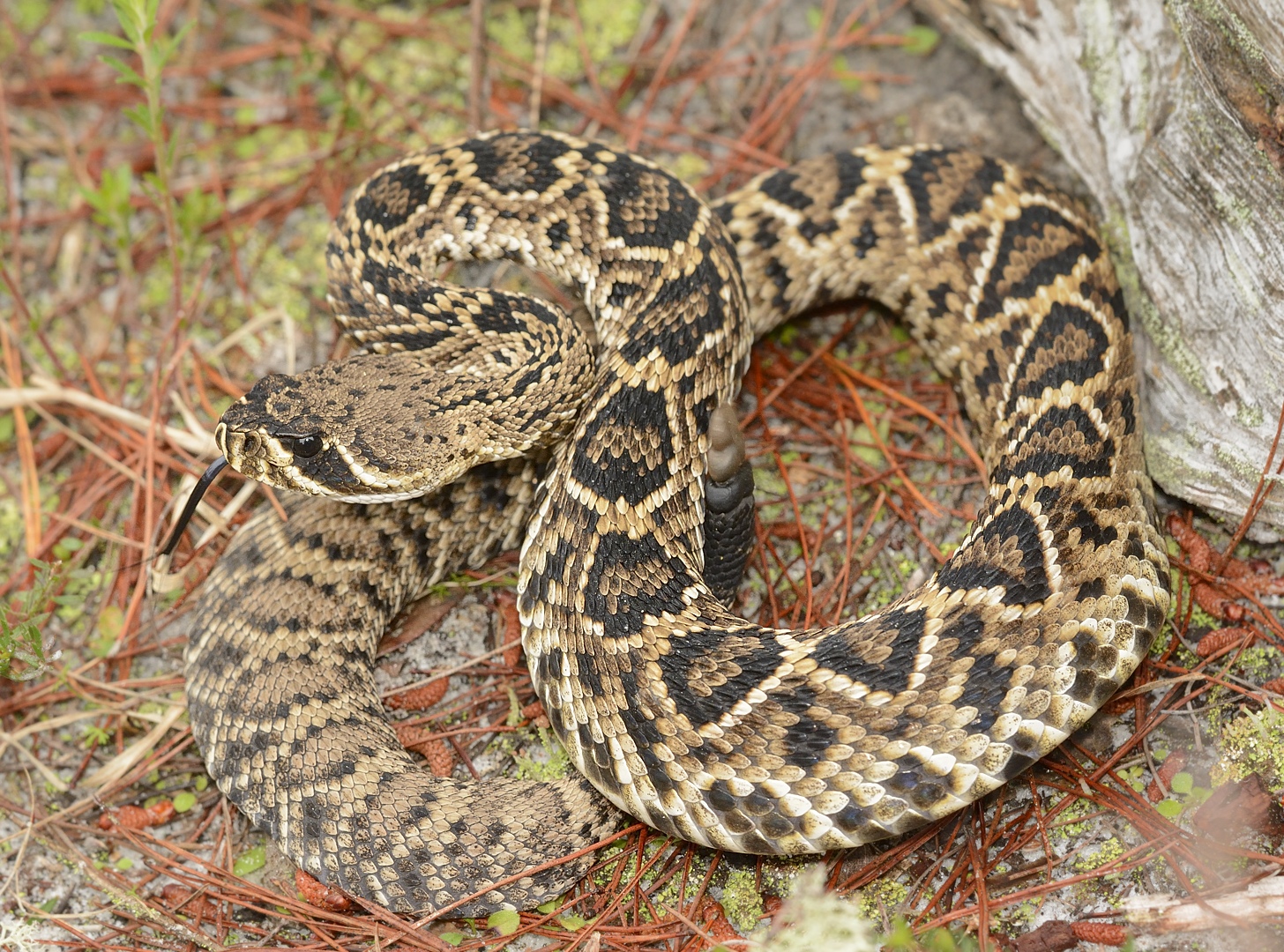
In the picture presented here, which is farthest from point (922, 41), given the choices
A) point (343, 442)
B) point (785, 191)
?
point (343, 442)

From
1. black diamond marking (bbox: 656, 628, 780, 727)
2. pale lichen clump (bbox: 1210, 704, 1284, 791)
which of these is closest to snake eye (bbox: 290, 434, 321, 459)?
black diamond marking (bbox: 656, 628, 780, 727)

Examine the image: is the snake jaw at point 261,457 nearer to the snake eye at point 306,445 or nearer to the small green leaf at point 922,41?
the snake eye at point 306,445

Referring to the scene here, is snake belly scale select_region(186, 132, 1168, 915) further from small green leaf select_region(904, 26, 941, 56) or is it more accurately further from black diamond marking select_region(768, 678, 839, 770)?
small green leaf select_region(904, 26, 941, 56)

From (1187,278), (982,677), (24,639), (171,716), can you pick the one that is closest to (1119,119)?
(1187,278)

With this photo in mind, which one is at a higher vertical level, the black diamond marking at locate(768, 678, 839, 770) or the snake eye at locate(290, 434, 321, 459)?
the black diamond marking at locate(768, 678, 839, 770)

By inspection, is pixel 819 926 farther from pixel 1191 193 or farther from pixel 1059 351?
pixel 1191 193

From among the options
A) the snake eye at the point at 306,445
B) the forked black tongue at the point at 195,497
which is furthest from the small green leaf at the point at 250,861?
the snake eye at the point at 306,445
